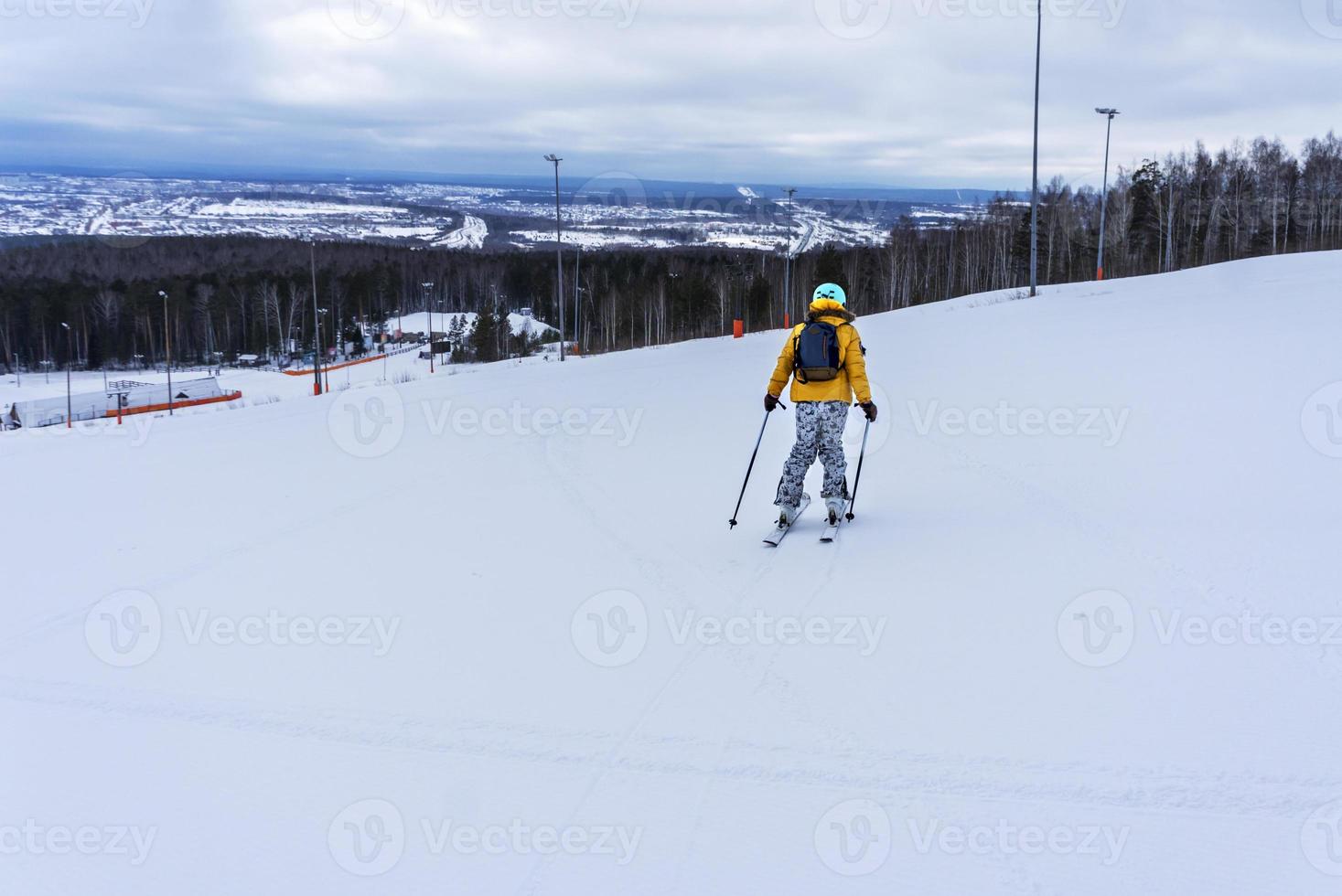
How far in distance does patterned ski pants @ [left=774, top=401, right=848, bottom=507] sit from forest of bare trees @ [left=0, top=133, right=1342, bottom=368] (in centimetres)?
4888

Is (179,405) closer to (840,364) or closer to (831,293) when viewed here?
(831,293)

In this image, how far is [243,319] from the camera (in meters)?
85.1

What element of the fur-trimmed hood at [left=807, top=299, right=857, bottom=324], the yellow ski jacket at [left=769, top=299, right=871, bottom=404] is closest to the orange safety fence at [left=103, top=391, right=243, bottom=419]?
the yellow ski jacket at [left=769, top=299, right=871, bottom=404]

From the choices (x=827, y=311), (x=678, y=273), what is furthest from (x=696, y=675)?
(x=678, y=273)

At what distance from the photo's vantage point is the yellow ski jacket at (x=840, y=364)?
6617 millimetres

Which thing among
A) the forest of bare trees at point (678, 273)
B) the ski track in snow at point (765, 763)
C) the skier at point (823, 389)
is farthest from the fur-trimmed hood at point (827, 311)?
the forest of bare trees at point (678, 273)

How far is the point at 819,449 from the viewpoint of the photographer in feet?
22.4

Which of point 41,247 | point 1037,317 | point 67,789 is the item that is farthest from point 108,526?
point 41,247

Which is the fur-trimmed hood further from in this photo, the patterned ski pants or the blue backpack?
the patterned ski pants

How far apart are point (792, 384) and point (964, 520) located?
157cm

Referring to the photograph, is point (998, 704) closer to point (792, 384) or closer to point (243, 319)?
point (792, 384)

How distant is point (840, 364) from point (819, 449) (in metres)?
0.65

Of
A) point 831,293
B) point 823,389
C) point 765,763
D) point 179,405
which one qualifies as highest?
point 831,293

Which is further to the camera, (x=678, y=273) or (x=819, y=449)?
(x=678, y=273)
